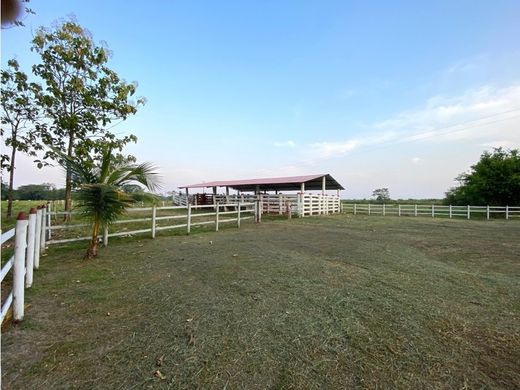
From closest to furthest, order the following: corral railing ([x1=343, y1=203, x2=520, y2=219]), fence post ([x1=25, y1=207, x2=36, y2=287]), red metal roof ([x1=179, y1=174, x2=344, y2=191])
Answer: fence post ([x1=25, y1=207, x2=36, y2=287]), corral railing ([x1=343, y1=203, x2=520, y2=219]), red metal roof ([x1=179, y1=174, x2=344, y2=191])

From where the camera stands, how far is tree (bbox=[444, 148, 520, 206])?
63.0 ft

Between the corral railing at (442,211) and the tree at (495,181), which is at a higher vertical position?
the tree at (495,181)

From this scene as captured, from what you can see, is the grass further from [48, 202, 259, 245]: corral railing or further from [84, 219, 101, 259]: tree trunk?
[48, 202, 259, 245]: corral railing

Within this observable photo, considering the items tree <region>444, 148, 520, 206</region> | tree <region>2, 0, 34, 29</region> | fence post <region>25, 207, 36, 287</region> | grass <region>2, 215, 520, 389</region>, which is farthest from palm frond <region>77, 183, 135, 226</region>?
tree <region>444, 148, 520, 206</region>

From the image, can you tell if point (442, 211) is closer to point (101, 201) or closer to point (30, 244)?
point (101, 201)

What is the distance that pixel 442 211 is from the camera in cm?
1858

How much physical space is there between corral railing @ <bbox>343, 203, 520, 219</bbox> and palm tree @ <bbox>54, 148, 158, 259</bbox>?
17.4 metres

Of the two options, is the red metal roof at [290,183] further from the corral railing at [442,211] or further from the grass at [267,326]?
the grass at [267,326]

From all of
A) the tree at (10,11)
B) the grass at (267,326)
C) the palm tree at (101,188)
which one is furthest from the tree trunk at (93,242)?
the tree at (10,11)

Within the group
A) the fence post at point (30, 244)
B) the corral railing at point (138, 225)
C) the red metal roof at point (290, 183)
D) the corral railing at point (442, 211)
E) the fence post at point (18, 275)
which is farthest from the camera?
the red metal roof at point (290, 183)

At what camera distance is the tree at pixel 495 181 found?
63.0 ft

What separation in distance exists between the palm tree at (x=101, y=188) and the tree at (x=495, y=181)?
23.5 m

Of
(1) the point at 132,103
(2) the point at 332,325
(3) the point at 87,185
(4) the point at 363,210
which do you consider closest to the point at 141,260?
(3) the point at 87,185

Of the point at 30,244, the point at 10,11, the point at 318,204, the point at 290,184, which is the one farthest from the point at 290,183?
the point at 10,11
